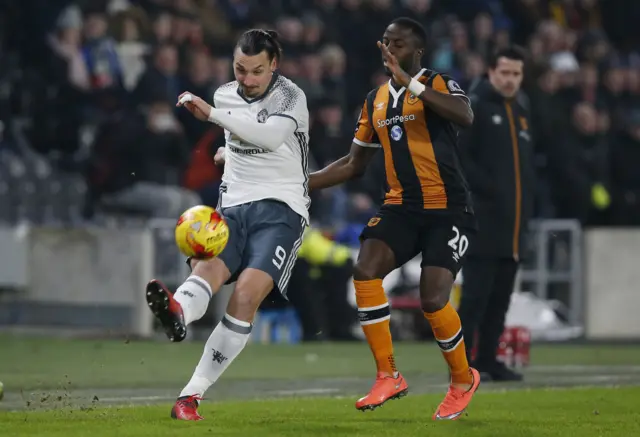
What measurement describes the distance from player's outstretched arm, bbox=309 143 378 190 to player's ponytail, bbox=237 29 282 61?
3.17ft

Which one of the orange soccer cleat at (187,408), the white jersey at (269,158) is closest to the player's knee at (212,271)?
the white jersey at (269,158)

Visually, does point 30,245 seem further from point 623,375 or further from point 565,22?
point 565,22

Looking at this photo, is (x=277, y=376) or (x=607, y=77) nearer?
(x=277, y=376)

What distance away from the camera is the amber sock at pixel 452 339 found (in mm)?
8891

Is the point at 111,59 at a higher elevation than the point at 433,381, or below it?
higher

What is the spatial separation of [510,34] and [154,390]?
14.5 m

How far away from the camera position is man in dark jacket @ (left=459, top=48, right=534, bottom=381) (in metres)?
11.9

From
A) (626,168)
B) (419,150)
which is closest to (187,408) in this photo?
(419,150)

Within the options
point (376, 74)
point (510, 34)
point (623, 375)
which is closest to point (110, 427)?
point (623, 375)

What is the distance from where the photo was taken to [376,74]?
2128cm

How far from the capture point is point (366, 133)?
928 centimetres

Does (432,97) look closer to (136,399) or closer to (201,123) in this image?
(136,399)

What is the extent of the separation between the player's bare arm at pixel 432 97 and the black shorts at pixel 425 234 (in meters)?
0.64

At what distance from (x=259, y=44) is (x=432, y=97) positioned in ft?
3.26
